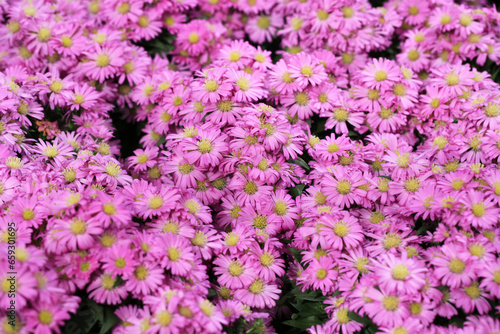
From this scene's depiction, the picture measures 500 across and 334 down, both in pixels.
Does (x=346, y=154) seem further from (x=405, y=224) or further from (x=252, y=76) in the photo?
(x=252, y=76)

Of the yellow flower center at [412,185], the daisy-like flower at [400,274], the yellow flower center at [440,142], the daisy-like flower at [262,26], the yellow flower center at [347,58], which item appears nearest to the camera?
the daisy-like flower at [400,274]

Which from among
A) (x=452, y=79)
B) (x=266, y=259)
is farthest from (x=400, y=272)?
(x=452, y=79)

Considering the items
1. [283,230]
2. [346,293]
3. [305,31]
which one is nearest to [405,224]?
[346,293]

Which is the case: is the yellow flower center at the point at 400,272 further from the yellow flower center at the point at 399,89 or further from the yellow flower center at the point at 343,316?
the yellow flower center at the point at 399,89

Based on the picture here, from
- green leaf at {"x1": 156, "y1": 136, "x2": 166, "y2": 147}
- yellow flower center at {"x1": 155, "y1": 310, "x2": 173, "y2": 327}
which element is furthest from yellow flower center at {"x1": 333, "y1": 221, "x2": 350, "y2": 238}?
green leaf at {"x1": 156, "y1": 136, "x2": 166, "y2": 147}

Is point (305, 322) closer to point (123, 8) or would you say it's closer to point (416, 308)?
point (416, 308)

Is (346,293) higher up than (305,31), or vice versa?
(305,31)

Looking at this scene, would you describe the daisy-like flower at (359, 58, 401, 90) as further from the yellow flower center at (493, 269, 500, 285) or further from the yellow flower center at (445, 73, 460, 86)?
the yellow flower center at (493, 269, 500, 285)

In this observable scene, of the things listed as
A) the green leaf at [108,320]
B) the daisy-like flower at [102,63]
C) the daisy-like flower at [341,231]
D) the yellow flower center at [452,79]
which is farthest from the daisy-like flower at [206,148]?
the yellow flower center at [452,79]
